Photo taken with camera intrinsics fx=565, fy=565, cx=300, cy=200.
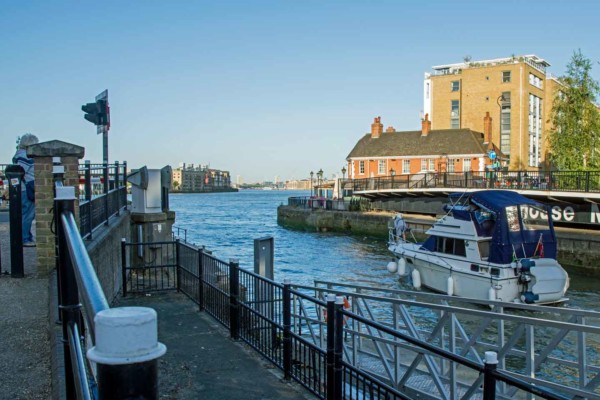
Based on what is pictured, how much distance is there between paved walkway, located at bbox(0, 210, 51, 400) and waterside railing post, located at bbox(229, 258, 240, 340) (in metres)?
2.77

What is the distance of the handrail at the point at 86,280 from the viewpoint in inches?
89.0

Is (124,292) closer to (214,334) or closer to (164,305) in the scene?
(164,305)

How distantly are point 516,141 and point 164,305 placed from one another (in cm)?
6851

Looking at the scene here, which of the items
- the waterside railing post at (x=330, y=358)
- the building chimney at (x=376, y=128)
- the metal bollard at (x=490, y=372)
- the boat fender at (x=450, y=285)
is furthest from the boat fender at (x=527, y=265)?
the building chimney at (x=376, y=128)

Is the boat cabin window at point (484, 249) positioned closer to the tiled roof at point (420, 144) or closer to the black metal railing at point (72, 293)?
the black metal railing at point (72, 293)

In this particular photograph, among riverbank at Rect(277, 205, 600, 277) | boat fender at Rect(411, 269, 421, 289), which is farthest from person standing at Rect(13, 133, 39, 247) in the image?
riverbank at Rect(277, 205, 600, 277)

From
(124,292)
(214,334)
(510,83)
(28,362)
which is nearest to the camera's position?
(28,362)

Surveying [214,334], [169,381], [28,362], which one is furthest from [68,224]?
[214,334]

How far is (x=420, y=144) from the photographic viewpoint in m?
68.1

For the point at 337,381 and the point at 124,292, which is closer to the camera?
the point at 337,381

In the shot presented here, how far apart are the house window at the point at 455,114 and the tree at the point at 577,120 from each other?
34226mm

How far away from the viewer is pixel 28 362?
5875 mm

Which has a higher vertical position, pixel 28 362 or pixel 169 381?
pixel 28 362

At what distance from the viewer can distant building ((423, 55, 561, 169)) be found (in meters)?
72.0
